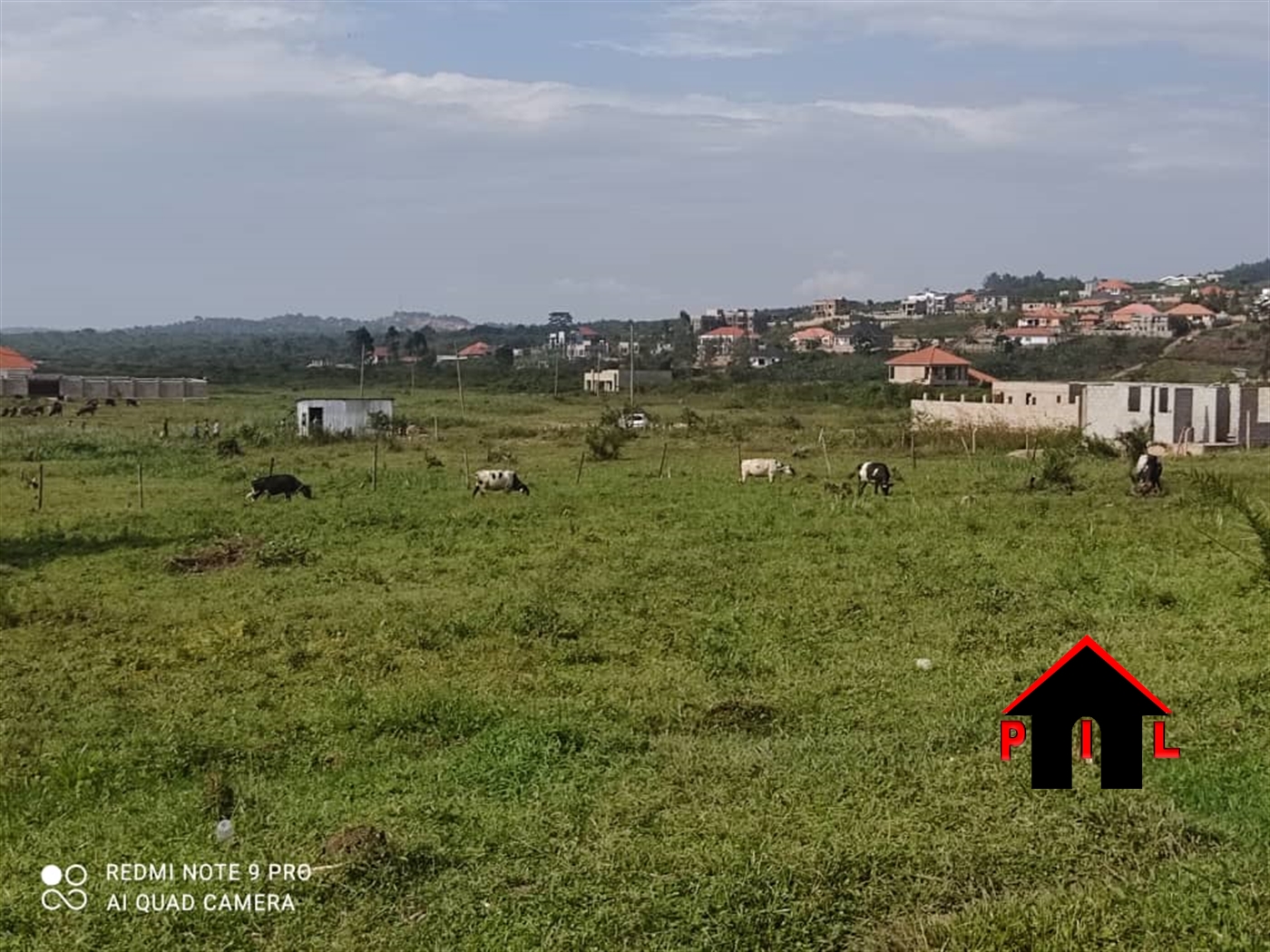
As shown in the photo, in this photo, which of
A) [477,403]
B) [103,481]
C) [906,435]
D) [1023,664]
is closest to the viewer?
[1023,664]

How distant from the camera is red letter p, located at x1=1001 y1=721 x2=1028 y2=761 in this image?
743cm

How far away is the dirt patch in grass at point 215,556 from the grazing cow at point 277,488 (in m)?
4.73

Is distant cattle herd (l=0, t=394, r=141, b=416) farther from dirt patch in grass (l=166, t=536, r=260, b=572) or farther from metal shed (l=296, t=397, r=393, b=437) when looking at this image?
dirt patch in grass (l=166, t=536, r=260, b=572)

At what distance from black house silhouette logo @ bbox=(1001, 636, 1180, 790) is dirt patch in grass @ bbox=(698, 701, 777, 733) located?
154cm

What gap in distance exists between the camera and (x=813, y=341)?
111 metres

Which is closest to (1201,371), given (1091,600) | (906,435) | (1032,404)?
(1032,404)

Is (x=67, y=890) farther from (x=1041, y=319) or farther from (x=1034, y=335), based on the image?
(x=1041, y=319)

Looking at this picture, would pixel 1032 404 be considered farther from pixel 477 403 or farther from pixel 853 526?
pixel 477 403

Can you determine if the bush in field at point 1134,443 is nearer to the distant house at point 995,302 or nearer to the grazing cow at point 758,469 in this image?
the grazing cow at point 758,469

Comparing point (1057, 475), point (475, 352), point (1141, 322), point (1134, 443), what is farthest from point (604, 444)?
point (475, 352)

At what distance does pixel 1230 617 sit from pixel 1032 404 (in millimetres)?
24101

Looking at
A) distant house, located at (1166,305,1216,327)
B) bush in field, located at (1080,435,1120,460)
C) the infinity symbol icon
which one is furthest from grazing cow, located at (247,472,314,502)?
distant house, located at (1166,305,1216,327)

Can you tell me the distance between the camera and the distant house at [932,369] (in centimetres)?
6072

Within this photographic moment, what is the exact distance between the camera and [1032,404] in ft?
111
